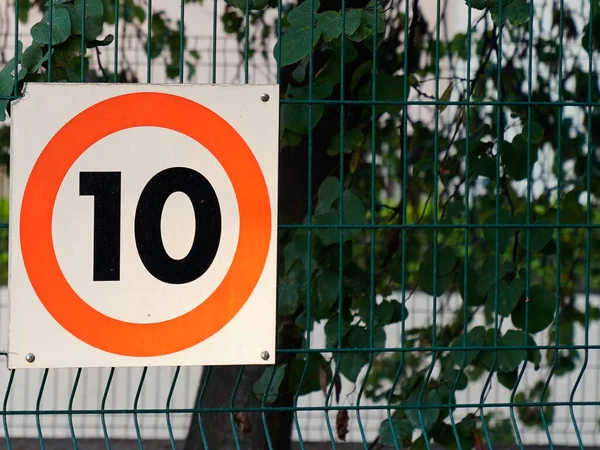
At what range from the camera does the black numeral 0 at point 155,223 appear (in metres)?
2.28

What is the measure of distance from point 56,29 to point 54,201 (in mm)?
490

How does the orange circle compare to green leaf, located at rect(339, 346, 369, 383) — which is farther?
green leaf, located at rect(339, 346, 369, 383)

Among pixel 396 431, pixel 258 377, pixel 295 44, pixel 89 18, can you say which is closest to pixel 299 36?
pixel 295 44

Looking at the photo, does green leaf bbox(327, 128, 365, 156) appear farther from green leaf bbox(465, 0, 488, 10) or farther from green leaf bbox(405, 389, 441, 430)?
green leaf bbox(405, 389, 441, 430)

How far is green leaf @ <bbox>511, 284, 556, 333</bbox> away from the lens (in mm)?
2842

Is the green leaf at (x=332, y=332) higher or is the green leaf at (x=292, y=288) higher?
the green leaf at (x=292, y=288)

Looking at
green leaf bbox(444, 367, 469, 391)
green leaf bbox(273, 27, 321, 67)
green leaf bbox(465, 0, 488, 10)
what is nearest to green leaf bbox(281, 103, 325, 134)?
green leaf bbox(273, 27, 321, 67)

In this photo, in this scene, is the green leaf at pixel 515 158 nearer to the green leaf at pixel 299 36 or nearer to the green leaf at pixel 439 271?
the green leaf at pixel 439 271

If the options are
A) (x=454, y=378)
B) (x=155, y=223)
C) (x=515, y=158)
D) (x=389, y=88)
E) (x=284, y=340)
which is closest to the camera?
(x=155, y=223)

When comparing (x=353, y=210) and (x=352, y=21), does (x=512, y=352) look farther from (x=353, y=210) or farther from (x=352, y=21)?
(x=352, y=21)

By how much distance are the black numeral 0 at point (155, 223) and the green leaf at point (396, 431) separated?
1019 millimetres

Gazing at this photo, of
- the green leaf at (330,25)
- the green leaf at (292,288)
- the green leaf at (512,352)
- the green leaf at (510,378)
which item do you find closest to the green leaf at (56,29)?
the green leaf at (330,25)

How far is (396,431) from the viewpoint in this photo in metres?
3.15

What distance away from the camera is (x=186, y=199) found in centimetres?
229
